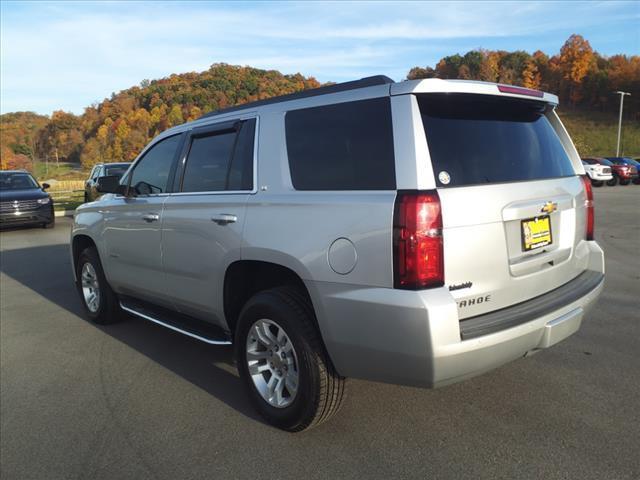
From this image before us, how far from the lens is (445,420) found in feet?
10.6

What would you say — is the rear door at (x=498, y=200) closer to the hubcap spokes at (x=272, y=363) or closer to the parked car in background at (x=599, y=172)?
the hubcap spokes at (x=272, y=363)

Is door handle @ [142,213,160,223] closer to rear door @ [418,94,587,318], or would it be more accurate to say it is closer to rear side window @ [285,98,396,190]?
rear side window @ [285,98,396,190]

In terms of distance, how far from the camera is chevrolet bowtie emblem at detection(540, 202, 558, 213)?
9.76 feet

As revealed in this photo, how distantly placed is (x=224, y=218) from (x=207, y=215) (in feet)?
0.79

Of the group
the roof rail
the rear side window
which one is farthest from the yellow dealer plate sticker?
the roof rail

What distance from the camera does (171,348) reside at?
476 centimetres

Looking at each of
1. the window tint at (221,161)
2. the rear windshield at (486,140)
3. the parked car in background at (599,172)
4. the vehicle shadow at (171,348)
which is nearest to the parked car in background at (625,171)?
the parked car in background at (599,172)

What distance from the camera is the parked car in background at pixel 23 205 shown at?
13.5 m

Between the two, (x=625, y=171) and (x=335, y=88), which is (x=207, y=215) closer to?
(x=335, y=88)

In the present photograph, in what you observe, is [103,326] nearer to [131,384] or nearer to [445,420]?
[131,384]

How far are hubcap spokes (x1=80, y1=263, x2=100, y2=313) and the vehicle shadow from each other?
0.23 m

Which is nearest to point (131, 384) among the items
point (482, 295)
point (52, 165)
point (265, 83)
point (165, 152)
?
point (165, 152)

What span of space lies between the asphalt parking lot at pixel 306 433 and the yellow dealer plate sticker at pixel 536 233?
3.58 ft

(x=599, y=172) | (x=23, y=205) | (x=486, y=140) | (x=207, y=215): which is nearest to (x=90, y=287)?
(x=207, y=215)
